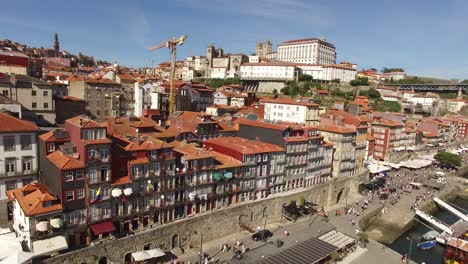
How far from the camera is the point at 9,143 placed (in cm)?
3866

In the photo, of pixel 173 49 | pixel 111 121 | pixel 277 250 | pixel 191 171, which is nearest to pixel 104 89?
pixel 111 121

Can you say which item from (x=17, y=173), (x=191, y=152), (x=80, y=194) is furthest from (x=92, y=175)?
(x=191, y=152)

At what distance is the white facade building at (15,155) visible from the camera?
38.4 m

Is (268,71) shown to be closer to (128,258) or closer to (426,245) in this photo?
(426,245)

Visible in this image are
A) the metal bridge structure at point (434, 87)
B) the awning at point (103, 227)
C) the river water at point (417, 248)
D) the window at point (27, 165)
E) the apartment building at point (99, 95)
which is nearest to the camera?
the awning at point (103, 227)

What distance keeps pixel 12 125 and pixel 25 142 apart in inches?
95.1

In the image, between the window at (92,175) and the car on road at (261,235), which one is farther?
the car on road at (261,235)

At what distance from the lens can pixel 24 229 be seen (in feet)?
115

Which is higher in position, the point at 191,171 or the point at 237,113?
the point at 237,113

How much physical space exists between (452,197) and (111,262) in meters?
79.6

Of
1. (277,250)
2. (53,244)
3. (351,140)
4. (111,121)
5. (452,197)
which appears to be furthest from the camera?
(452,197)

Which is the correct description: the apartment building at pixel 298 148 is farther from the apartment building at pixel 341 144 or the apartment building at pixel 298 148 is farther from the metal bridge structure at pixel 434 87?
the metal bridge structure at pixel 434 87

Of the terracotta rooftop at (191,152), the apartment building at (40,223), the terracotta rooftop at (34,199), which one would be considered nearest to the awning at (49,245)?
the apartment building at (40,223)

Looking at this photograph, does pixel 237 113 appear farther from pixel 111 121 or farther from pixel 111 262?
pixel 111 262
